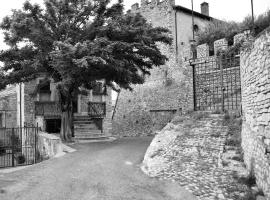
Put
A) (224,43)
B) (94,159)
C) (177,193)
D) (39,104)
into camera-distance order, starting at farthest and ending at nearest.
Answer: (39,104) < (224,43) < (94,159) < (177,193)

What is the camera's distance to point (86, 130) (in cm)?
1758

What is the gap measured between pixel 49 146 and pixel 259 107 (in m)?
10.2

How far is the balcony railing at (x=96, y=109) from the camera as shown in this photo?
19.8m

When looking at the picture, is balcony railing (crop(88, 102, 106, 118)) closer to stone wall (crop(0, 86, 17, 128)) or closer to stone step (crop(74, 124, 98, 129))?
stone step (crop(74, 124, 98, 129))

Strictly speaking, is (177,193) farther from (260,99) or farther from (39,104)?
(39,104)

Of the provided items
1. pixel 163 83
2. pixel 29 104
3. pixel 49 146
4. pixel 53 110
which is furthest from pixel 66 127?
pixel 163 83

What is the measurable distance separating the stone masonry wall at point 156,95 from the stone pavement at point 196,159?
924 cm

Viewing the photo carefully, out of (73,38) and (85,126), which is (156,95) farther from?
(73,38)

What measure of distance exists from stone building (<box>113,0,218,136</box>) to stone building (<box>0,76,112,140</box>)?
348cm

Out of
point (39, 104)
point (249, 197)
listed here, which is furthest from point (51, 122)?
point (249, 197)

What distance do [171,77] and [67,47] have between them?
11.8 metres

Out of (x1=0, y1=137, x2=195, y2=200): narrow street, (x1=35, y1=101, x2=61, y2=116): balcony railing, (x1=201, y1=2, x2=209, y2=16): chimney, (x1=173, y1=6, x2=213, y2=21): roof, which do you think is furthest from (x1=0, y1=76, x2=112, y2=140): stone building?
(x1=201, y1=2, x2=209, y2=16): chimney

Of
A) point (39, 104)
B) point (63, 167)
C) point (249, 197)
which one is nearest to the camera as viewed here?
point (249, 197)

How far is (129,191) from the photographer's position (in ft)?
22.1
